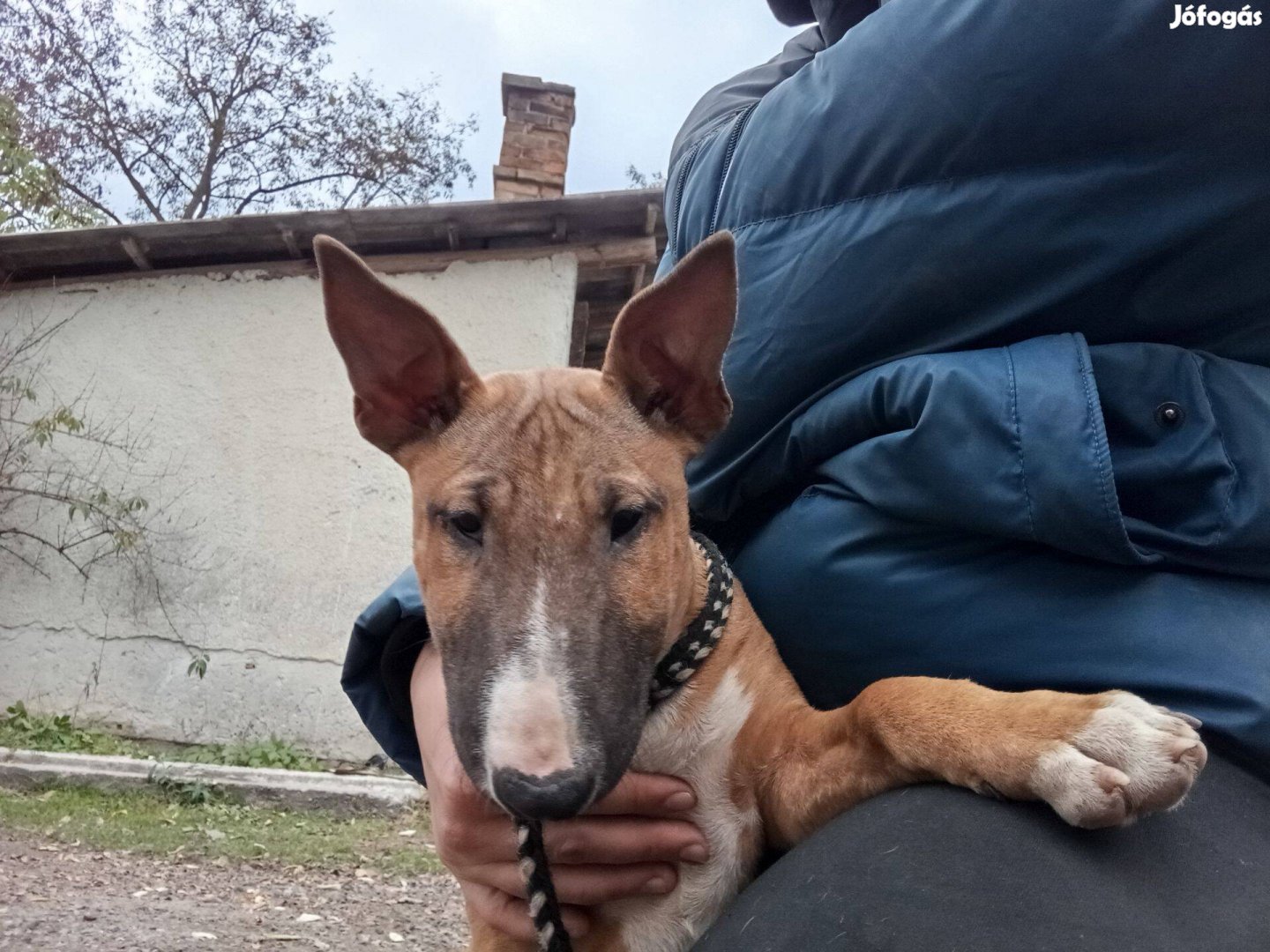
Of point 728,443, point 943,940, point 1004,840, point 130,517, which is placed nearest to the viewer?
point 943,940

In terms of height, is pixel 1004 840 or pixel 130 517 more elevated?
pixel 1004 840

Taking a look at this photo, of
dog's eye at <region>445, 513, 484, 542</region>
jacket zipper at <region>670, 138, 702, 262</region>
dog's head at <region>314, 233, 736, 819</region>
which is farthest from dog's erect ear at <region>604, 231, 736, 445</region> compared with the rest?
dog's eye at <region>445, 513, 484, 542</region>

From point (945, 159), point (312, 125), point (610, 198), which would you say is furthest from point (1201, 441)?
point (312, 125)

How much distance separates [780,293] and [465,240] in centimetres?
609

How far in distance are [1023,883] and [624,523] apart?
0.79 m

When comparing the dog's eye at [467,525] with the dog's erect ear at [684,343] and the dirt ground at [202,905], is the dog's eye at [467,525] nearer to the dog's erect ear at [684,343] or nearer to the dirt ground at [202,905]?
the dog's erect ear at [684,343]

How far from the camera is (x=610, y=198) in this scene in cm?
738

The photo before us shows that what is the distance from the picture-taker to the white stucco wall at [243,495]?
277 inches

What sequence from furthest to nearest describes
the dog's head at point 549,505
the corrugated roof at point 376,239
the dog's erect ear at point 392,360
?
1. the corrugated roof at point 376,239
2. the dog's erect ear at point 392,360
3. the dog's head at point 549,505

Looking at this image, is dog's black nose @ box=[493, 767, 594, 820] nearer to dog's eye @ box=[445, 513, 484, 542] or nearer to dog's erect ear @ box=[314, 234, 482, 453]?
dog's eye @ box=[445, 513, 484, 542]

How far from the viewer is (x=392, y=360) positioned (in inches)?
78.2

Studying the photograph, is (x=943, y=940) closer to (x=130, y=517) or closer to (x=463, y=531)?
(x=463, y=531)

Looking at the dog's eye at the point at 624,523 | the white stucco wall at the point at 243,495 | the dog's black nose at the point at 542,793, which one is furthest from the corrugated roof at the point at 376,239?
the dog's black nose at the point at 542,793

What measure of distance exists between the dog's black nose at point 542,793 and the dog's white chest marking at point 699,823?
1.77 feet
